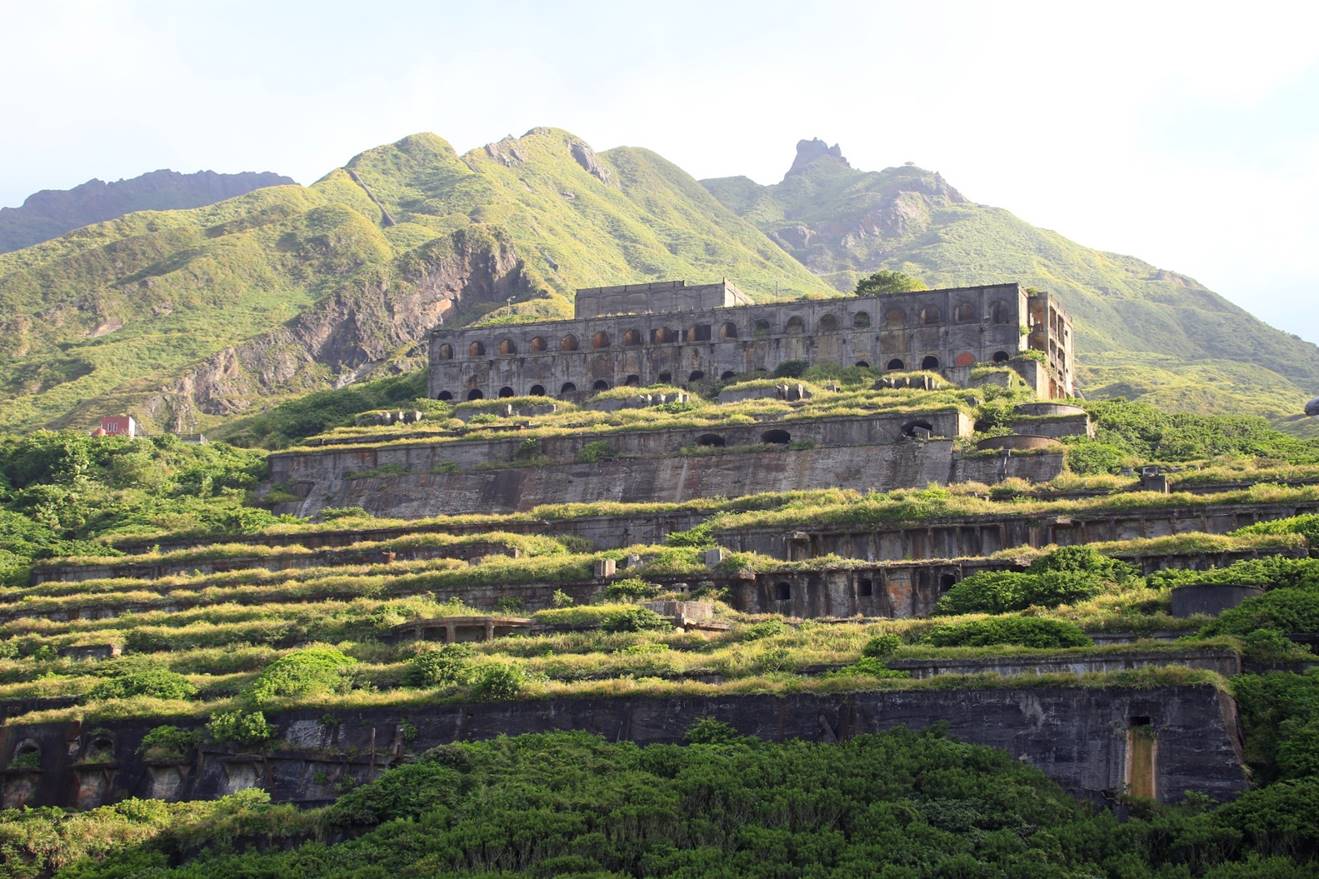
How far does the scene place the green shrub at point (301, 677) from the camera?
43.4m

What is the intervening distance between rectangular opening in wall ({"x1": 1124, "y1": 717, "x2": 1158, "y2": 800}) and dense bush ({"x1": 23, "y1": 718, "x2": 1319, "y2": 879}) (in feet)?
2.91

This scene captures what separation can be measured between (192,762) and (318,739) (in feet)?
10.8

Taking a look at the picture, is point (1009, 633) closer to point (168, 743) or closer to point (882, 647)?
point (882, 647)

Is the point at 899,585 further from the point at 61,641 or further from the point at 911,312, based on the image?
the point at 911,312

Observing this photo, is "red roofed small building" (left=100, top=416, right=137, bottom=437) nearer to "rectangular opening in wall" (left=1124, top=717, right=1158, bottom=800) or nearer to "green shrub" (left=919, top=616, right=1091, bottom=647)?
"green shrub" (left=919, top=616, right=1091, bottom=647)

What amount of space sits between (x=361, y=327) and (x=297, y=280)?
13.0 m

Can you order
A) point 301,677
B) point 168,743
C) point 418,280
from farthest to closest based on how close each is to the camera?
point 418,280 < point 301,677 < point 168,743

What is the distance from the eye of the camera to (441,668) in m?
42.9

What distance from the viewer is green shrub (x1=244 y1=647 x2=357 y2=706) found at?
43375 mm

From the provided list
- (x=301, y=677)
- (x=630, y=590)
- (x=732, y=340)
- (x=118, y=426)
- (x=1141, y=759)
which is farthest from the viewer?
(x=118, y=426)

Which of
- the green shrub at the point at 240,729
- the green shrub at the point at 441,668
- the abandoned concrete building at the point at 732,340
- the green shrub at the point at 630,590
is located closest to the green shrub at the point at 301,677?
the green shrub at the point at 240,729

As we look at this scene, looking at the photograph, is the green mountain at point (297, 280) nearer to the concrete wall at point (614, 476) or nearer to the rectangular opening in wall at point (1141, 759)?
the concrete wall at point (614, 476)

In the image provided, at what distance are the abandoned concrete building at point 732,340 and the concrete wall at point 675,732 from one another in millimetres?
39823

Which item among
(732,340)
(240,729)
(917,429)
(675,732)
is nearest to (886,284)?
(732,340)
